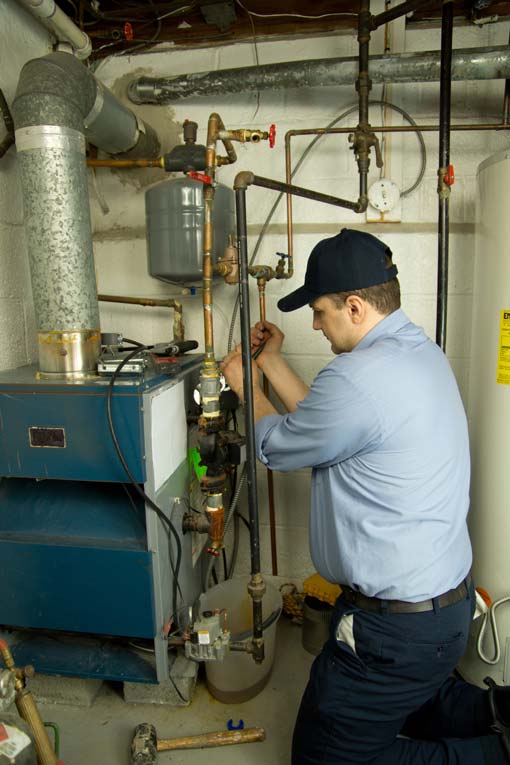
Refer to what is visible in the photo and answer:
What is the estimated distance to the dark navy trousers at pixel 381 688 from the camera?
1.10 metres

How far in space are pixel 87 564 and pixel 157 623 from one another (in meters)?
0.23

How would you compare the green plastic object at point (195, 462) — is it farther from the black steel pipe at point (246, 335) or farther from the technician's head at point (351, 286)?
the technician's head at point (351, 286)

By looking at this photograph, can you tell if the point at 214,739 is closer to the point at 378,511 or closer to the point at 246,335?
the point at 378,511

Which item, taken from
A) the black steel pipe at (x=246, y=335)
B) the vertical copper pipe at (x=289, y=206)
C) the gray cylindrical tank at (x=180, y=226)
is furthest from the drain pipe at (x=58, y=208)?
the vertical copper pipe at (x=289, y=206)

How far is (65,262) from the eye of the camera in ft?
4.10

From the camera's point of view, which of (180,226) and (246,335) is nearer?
(246,335)

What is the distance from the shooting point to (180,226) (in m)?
1.56

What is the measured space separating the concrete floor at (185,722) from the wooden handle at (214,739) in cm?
2

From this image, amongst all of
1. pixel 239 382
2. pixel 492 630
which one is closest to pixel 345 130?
pixel 239 382

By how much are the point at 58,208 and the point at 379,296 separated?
2.67 feet

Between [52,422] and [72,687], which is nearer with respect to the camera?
[52,422]

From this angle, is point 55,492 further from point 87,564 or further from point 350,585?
point 350,585

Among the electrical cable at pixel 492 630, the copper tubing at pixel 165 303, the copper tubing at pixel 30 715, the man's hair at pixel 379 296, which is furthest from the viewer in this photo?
the copper tubing at pixel 165 303

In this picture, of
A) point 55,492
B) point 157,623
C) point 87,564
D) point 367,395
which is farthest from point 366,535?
point 55,492
